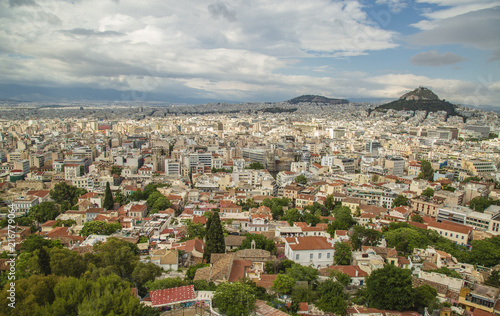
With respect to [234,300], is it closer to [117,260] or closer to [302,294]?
[302,294]

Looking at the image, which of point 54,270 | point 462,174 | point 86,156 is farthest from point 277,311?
point 86,156

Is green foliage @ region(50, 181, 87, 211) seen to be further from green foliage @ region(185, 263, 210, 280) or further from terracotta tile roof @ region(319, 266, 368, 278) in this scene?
terracotta tile roof @ region(319, 266, 368, 278)

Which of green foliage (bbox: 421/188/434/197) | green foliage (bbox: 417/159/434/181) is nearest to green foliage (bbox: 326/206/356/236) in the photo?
green foliage (bbox: 421/188/434/197)

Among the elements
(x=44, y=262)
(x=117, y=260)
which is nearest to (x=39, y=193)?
(x=44, y=262)

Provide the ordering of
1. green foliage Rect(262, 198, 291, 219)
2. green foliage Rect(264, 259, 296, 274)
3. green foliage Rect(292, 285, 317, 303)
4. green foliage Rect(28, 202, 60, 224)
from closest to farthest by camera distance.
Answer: green foliage Rect(292, 285, 317, 303) < green foliage Rect(264, 259, 296, 274) < green foliage Rect(28, 202, 60, 224) < green foliage Rect(262, 198, 291, 219)

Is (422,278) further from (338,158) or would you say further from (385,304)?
(338,158)

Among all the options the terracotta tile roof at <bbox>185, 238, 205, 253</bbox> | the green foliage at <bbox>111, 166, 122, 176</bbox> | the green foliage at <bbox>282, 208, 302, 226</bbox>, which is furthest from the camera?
the green foliage at <bbox>111, 166, 122, 176</bbox>
